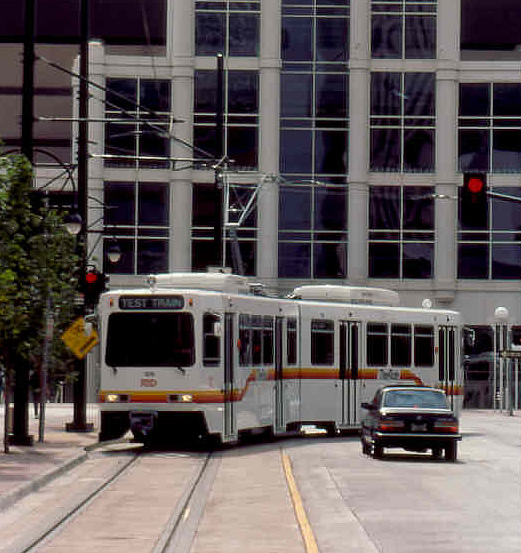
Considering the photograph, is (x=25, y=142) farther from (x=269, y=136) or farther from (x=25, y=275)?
(x=269, y=136)

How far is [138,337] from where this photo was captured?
101 ft

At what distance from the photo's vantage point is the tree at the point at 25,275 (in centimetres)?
2714

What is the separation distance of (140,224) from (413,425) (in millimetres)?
34216

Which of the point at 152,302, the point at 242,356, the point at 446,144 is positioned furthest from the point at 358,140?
the point at 152,302

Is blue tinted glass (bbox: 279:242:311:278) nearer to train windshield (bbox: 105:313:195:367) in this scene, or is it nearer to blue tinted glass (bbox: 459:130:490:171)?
blue tinted glass (bbox: 459:130:490:171)

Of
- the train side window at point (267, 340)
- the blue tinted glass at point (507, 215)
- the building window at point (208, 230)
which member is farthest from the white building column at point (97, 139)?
the train side window at point (267, 340)

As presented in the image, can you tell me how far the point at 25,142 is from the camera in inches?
1187

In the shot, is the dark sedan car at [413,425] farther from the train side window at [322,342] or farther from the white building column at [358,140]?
the white building column at [358,140]

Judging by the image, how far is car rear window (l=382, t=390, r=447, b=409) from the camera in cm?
2969

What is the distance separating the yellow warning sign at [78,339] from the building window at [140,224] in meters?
28.2

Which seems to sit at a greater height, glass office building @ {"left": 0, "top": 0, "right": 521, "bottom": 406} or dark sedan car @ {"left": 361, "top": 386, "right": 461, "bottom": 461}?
glass office building @ {"left": 0, "top": 0, "right": 521, "bottom": 406}

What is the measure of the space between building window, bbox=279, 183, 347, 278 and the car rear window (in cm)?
3179

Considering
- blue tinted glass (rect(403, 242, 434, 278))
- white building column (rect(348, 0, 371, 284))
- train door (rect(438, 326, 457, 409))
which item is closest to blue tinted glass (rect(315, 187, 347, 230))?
white building column (rect(348, 0, 371, 284))

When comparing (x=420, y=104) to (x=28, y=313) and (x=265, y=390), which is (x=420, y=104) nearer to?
(x=265, y=390)
